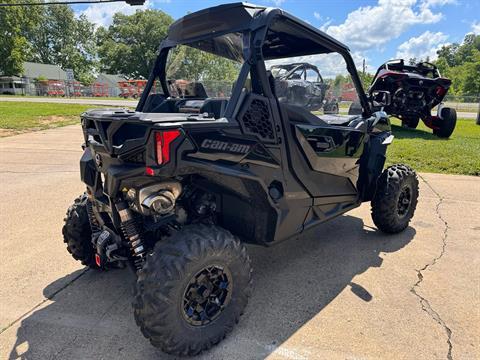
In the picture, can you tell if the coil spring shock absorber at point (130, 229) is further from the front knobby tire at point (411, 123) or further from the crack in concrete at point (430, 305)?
the front knobby tire at point (411, 123)

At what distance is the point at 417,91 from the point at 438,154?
10.8 feet

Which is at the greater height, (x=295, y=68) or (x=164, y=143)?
(x=295, y=68)

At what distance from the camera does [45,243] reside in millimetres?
3967

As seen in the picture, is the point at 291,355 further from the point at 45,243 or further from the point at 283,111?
the point at 45,243

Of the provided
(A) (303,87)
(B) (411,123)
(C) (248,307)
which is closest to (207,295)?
(C) (248,307)

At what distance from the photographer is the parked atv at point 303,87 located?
3.03 m

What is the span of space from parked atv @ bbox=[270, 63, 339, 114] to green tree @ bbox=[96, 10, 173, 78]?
197 feet

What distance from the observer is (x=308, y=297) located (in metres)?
3.02

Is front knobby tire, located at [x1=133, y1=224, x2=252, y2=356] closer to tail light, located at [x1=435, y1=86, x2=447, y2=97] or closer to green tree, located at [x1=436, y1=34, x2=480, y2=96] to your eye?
tail light, located at [x1=435, y1=86, x2=447, y2=97]

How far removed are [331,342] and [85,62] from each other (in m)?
81.6

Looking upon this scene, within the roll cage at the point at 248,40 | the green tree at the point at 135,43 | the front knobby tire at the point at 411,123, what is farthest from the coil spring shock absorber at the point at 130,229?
the green tree at the point at 135,43

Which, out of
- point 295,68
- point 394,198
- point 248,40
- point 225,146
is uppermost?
point 248,40

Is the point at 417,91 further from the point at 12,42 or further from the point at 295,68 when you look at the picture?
the point at 12,42

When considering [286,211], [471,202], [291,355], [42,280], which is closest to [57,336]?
[42,280]
